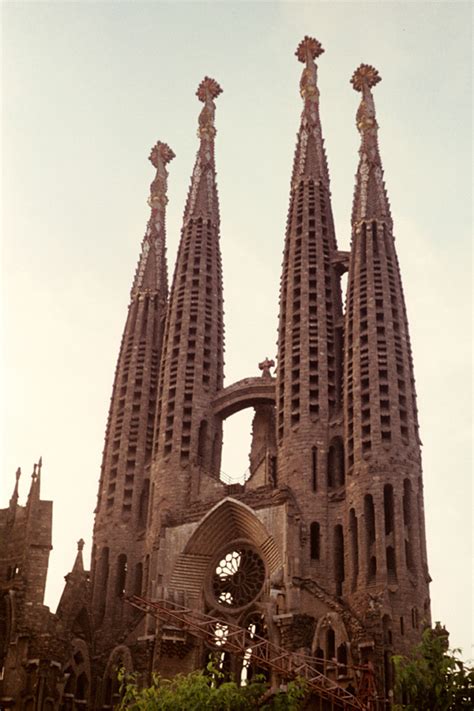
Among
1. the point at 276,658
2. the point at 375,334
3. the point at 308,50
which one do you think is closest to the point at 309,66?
the point at 308,50

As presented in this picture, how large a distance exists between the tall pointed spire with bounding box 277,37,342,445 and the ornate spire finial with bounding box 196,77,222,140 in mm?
7049

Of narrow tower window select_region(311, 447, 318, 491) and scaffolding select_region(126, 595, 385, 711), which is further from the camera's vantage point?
narrow tower window select_region(311, 447, 318, 491)

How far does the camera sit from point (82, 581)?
48.0m

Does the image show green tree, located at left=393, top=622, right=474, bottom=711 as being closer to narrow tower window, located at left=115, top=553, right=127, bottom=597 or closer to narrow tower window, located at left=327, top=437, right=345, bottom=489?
narrow tower window, located at left=327, top=437, right=345, bottom=489

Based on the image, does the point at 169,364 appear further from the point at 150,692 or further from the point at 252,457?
the point at 150,692

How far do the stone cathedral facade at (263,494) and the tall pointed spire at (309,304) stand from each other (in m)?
0.10

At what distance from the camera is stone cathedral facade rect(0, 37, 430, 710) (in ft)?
142

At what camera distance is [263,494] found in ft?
156

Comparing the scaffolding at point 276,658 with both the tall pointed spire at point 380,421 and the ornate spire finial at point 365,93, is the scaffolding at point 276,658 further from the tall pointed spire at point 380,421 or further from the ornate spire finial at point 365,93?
the ornate spire finial at point 365,93

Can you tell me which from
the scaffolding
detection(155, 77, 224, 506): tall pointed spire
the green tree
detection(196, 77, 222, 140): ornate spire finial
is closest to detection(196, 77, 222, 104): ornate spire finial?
detection(196, 77, 222, 140): ornate spire finial

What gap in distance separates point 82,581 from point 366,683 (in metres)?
15.1

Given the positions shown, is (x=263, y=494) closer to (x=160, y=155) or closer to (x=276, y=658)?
(x=276, y=658)

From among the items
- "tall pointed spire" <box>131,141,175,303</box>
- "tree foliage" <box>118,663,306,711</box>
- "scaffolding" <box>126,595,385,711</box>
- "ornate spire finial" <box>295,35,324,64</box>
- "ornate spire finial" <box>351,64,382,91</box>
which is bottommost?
"tree foliage" <box>118,663,306,711</box>

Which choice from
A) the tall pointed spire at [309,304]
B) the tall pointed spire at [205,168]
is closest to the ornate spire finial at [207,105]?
the tall pointed spire at [205,168]
